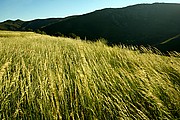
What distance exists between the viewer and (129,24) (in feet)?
443

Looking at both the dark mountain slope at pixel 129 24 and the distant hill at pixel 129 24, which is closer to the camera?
the distant hill at pixel 129 24

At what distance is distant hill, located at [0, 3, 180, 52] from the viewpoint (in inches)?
4680

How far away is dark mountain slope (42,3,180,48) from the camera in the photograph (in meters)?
119

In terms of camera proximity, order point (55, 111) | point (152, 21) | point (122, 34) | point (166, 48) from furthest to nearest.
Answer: point (152, 21), point (122, 34), point (166, 48), point (55, 111)

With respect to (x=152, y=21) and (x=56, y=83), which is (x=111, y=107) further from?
(x=152, y=21)

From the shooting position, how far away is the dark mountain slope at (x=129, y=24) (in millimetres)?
119119

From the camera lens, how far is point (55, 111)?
9.98 feet

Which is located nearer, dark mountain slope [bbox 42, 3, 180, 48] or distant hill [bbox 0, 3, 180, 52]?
distant hill [bbox 0, 3, 180, 52]

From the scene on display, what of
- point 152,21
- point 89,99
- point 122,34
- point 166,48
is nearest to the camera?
point 89,99

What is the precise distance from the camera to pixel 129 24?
13488cm

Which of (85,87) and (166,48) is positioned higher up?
(85,87)

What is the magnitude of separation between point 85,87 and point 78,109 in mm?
360

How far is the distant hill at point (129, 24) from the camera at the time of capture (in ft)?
390

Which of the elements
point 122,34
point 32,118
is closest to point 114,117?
point 32,118
